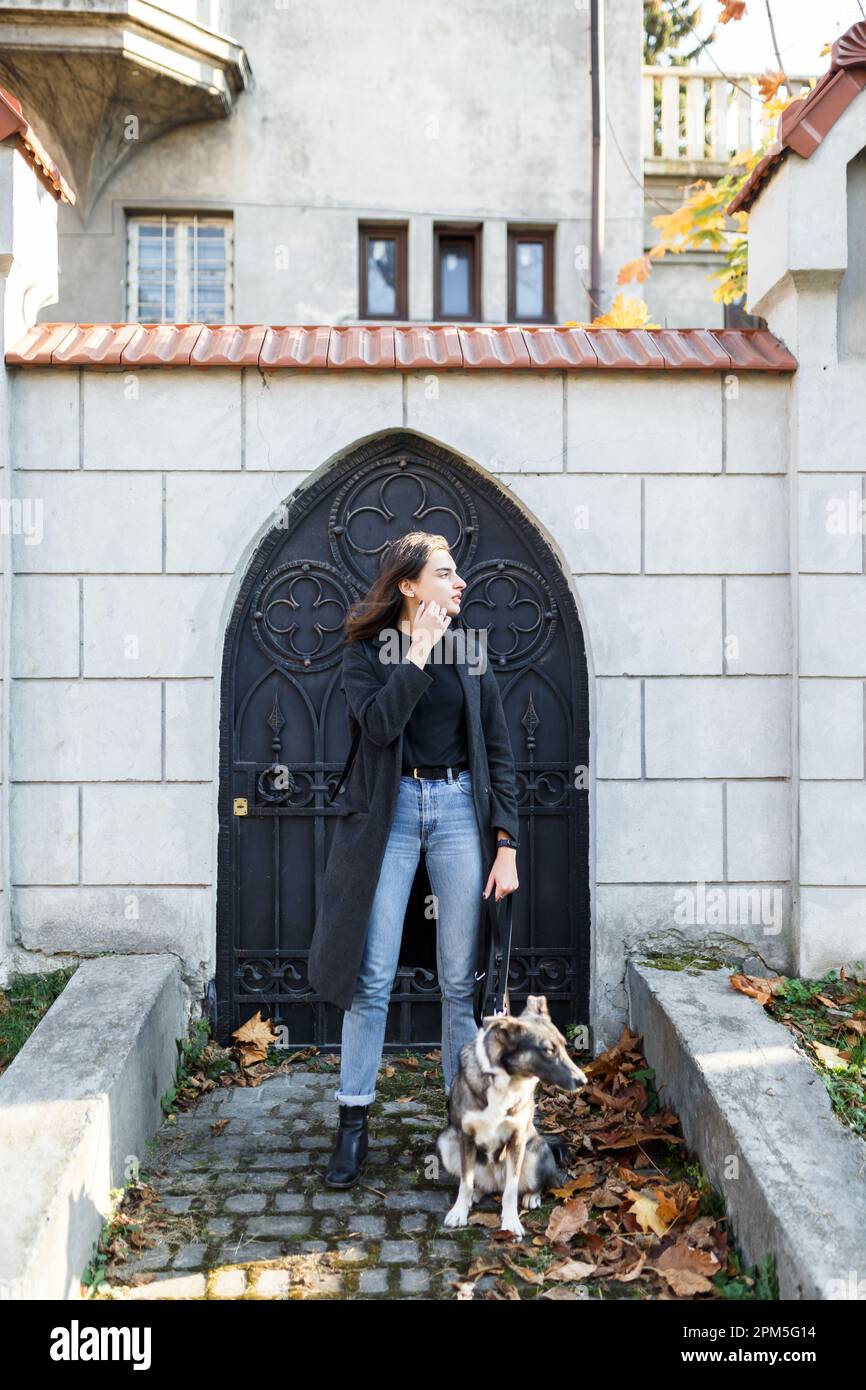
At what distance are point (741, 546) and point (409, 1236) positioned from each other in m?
3.31

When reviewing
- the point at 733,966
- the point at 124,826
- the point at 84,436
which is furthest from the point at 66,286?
the point at 733,966

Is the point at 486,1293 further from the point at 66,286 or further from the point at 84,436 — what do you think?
the point at 66,286

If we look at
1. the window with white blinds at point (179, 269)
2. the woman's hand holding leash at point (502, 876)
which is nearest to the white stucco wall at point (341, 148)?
the window with white blinds at point (179, 269)

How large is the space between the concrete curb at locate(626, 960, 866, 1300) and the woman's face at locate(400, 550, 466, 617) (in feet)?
6.12

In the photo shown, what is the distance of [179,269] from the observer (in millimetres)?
10906

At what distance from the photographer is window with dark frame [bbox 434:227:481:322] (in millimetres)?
11227

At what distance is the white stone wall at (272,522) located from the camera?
17.5 feet

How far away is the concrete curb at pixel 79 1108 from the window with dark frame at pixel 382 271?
25.1ft

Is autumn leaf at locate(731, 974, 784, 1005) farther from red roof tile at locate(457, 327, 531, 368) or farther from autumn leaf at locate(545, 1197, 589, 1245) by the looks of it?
red roof tile at locate(457, 327, 531, 368)

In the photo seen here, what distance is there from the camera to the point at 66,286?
1059 cm

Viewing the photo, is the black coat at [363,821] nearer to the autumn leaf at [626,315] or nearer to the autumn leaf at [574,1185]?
the autumn leaf at [574,1185]

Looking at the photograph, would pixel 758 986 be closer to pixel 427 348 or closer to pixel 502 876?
pixel 502 876

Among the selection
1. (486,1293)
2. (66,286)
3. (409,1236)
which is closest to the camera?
(486,1293)

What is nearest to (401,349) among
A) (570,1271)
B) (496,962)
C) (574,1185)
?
(496,962)
